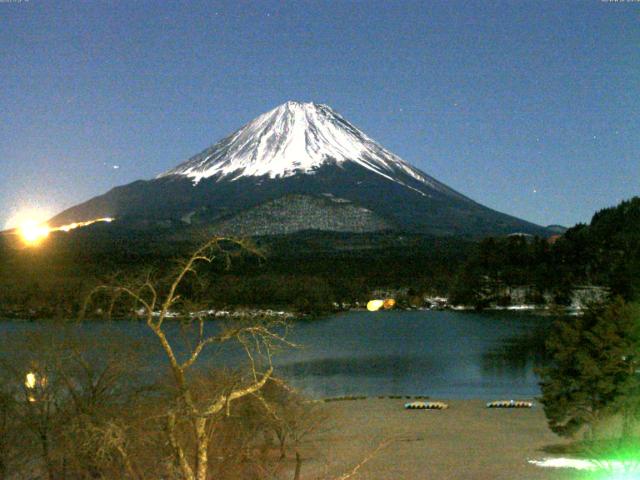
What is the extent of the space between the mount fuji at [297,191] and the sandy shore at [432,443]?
93.7m

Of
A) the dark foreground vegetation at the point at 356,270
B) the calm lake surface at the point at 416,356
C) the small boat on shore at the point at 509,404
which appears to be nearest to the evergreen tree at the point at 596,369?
the calm lake surface at the point at 416,356

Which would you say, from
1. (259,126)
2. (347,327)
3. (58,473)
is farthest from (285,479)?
(259,126)

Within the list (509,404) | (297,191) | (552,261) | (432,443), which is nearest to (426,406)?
(509,404)

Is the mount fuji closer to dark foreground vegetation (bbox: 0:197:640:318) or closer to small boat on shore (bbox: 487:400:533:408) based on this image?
dark foreground vegetation (bbox: 0:197:640:318)

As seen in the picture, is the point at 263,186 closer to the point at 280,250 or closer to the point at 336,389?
the point at 280,250

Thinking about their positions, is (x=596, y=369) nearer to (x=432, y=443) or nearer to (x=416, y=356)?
(x=432, y=443)

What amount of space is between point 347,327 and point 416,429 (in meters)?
49.2

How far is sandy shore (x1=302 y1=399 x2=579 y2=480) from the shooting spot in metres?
15.9

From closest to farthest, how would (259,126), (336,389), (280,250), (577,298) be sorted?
(336,389), (577,298), (280,250), (259,126)

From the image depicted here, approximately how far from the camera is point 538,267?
289ft

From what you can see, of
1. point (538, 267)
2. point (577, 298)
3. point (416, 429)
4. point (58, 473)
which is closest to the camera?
point (58, 473)

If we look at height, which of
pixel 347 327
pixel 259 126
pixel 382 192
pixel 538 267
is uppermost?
pixel 259 126

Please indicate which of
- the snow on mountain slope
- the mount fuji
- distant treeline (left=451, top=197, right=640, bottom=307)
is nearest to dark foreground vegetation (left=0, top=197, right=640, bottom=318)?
distant treeline (left=451, top=197, right=640, bottom=307)

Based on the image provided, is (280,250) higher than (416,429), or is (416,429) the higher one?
(280,250)
